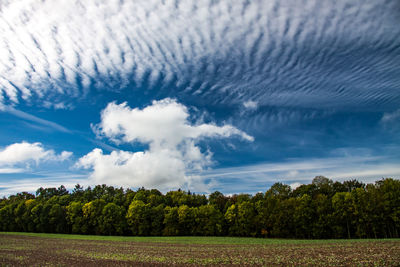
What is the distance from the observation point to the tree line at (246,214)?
72312 millimetres

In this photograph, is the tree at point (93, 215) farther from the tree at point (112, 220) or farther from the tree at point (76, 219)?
the tree at point (112, 220)

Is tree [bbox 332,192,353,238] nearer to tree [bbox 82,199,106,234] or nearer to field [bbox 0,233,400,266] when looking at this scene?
field [bbox 0,233,400,266]

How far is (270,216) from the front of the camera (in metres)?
86.0

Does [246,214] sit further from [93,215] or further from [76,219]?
[76,219]

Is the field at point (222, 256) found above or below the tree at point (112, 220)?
above

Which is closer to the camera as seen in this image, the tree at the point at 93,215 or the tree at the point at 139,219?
the tree at the point at 139,219

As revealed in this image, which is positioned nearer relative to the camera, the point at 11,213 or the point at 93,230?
the point at 93,230

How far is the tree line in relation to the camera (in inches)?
2847

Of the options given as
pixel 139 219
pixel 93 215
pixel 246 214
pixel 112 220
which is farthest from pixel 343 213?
pixel 93 215

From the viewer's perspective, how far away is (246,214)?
92562mm

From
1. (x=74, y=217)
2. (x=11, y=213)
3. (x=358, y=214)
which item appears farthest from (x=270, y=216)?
(x=11, y=213)

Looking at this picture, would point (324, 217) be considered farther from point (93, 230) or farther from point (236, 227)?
point (93, 230)

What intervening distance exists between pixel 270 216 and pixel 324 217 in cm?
1665

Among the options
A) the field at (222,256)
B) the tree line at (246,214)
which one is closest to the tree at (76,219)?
the tree line at (246,214)
